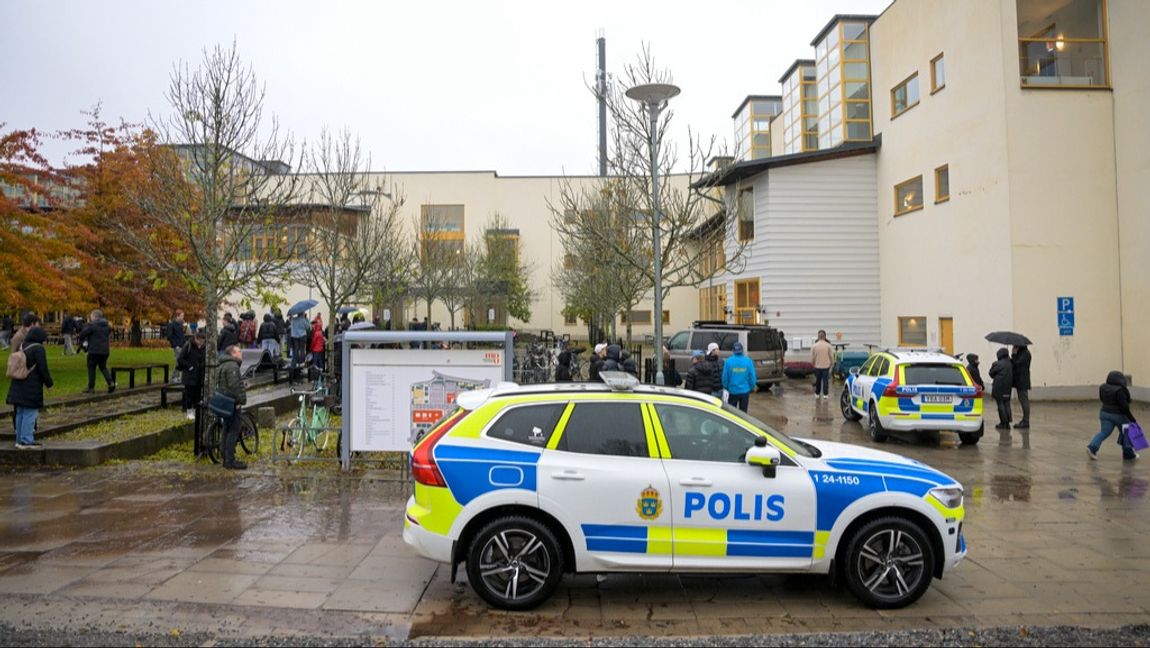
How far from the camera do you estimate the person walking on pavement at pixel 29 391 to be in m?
10.1

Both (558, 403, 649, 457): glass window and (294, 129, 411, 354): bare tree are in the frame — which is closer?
(558, 403, 649, 457): glass window

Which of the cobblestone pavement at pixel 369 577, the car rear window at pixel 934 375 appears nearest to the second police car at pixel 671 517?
the cobblestone pavement at pixel 369 577

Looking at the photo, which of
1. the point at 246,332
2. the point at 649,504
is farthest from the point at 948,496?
the point at 246,332

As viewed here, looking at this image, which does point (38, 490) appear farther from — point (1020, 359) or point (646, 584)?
point (1020, 359)

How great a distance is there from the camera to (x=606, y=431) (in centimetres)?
568

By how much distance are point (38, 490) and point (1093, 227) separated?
22228 millimetres

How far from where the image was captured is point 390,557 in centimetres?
668

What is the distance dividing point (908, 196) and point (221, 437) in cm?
2149

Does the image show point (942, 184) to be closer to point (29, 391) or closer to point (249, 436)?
point (249, 436)

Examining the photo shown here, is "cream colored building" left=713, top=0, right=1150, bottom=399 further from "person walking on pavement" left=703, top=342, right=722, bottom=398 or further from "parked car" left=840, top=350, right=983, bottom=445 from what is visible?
"person walking on pavement" left=703, top=342, right=722, bottom=398

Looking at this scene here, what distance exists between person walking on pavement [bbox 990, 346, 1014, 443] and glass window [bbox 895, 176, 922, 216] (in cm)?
1019

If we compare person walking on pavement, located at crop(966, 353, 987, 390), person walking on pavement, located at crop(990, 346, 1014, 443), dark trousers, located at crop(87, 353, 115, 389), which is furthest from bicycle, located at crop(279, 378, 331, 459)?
person walking on pavement, located at crop(990, 346, 1014, 443)

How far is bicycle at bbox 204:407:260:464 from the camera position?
35.3ft

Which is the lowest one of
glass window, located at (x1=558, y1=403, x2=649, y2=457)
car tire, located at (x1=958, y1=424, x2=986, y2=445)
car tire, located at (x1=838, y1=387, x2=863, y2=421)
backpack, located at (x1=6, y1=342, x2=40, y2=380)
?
car tire, located at (x1=958, y1=424, x2=986, y2=445)
